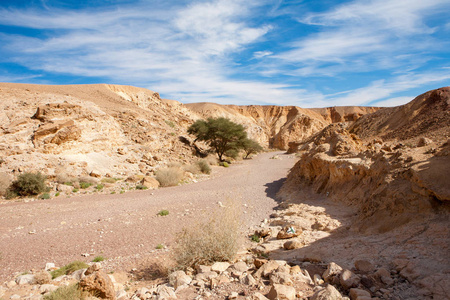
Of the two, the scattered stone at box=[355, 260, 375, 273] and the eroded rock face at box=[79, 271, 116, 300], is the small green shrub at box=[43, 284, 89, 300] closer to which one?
the eroded rock face at box=[79, 271, 116, 300]

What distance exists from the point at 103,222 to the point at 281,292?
6961mm

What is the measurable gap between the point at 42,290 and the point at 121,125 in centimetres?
2047

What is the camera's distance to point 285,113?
84062mm

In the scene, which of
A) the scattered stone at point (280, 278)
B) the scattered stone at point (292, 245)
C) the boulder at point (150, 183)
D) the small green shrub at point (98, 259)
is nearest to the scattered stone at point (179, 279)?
the scattered stone at point (280, 278)

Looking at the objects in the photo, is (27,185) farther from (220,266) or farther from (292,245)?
(292,245)

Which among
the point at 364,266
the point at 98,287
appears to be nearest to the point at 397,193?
the point at 364,266

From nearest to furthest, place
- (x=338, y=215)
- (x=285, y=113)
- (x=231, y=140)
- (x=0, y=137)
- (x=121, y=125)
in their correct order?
(x=338, y=215) → (x=0, y=137) → (x=121, y=125) → (x=231, y=140) → (x=285, y=113)

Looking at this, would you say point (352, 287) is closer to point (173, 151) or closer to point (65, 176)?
point (65, 176)

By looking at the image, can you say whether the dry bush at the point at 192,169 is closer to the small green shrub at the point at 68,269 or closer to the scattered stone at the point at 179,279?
the small green shrub at the point at 68,269

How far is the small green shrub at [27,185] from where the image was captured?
41.0 feet

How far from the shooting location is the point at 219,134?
92.9 feet

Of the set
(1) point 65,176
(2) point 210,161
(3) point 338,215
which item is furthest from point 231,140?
(3) point 338,215

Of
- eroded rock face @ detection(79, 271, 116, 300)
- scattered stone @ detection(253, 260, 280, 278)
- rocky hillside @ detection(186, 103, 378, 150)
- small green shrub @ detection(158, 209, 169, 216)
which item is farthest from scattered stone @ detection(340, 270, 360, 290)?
rocky hillside @ detection(186, 103, 378, 150)

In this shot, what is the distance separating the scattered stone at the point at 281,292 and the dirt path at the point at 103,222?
2.52 m
